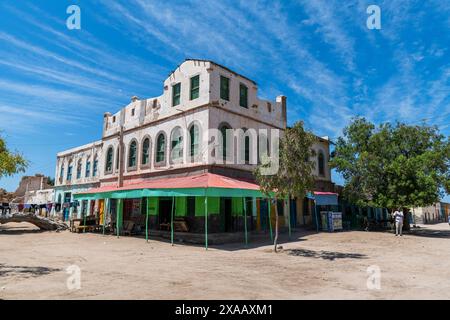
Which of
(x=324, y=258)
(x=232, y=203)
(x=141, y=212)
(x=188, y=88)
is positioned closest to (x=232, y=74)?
(x=188, y=88)

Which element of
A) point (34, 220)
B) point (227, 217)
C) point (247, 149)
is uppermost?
point (247, 149)

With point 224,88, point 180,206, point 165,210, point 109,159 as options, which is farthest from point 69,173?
point 224,88

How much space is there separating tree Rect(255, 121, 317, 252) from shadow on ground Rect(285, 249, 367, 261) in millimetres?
1157

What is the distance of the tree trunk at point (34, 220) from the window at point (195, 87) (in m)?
14.4

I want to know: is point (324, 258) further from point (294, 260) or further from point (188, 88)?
point (188, 88)

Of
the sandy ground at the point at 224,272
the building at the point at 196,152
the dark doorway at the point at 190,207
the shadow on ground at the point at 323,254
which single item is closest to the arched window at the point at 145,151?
the building at the point at 196,152

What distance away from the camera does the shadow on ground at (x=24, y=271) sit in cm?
829

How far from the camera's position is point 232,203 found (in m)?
18.7

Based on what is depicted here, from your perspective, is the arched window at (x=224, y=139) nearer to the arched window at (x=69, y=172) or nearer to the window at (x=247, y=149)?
the window at (x=247, y=149)

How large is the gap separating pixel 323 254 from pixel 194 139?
9561 mm

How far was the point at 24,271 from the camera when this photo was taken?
873cm

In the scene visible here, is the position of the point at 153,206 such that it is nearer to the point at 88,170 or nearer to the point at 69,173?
the point at 88,170

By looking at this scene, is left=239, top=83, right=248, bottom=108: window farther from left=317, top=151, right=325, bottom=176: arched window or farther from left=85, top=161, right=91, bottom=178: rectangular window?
left=85, top=161, right=91, bottom=178: rectangular window

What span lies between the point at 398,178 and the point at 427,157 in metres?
2.19
